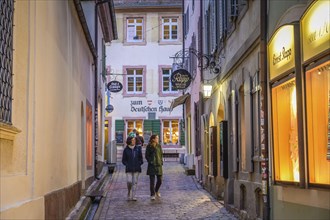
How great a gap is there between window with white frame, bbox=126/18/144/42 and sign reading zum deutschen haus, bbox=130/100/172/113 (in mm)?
4265

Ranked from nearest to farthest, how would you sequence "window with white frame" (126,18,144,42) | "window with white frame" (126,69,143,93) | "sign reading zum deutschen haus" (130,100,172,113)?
"sign reading zum deutschen haus" (130,100,172,113)
"window with white frame" (126,69,143,93)
"window with white frame" (126,18,144,42)

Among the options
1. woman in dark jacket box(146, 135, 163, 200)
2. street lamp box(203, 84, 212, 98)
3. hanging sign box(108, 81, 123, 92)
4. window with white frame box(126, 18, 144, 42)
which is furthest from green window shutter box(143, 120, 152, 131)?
woman in dark jacket box(146, 135, 163, 200)

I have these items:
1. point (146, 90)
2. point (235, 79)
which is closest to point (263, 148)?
point (235, 79)

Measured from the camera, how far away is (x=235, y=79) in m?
13.8

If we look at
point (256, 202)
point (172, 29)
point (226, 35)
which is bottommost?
point (256, 202)

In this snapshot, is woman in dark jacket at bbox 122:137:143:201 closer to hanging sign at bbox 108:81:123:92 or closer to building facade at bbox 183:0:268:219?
building facade at bbox 183:0:268:219

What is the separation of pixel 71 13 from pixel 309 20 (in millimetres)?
6852

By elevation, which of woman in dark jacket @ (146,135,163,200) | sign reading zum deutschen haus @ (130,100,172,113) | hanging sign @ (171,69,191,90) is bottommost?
woman in dark jacket @ (146,135,163,200)

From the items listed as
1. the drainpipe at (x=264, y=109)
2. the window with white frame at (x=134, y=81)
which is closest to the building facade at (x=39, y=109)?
the drainpipe at (x=264, y=109)

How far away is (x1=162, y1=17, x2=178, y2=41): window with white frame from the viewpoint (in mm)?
41688

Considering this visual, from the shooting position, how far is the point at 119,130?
39938 millimetres

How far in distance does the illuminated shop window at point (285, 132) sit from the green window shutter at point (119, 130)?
99.9 ft

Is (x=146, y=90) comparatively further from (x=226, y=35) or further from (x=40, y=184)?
(x=40, y=184)

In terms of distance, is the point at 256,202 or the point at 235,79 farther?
the point at 235,79
